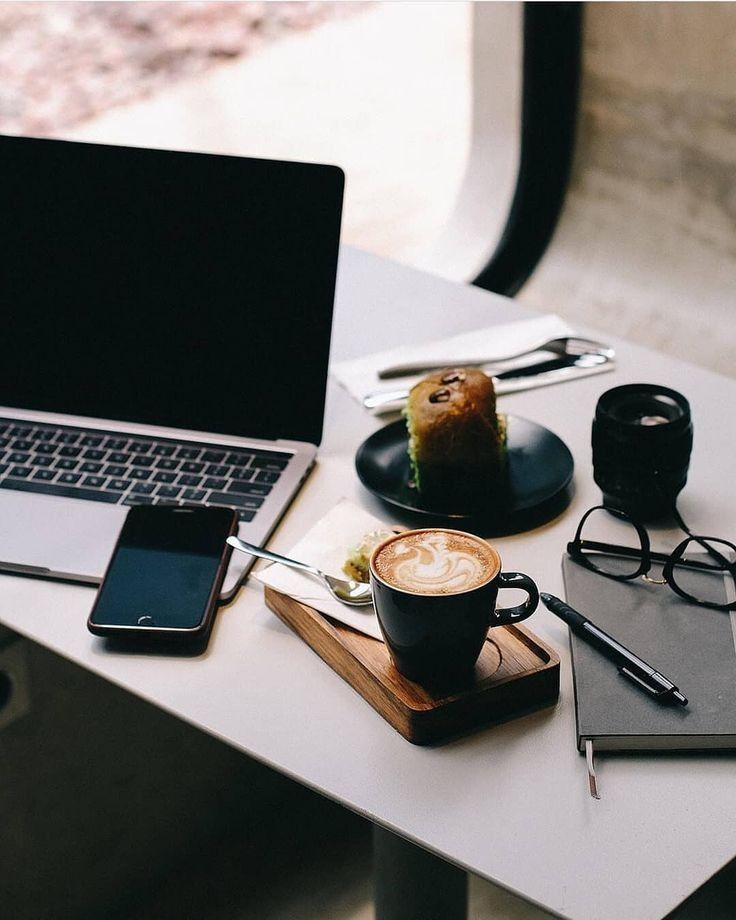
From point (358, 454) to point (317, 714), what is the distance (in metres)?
0.33

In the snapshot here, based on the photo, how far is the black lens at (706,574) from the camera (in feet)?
2.80

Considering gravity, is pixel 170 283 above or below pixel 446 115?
above

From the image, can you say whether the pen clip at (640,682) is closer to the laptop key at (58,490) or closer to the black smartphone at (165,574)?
the black smartphone at (165,574)

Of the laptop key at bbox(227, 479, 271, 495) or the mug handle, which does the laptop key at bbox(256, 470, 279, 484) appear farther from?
the mug handle

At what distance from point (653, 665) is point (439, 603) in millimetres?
171

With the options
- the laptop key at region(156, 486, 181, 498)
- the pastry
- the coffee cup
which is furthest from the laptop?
the coffee cup

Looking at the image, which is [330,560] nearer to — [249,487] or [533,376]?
[249,487]

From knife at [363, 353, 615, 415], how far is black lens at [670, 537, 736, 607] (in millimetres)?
324

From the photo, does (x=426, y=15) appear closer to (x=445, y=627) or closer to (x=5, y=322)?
(x=5, y=322)

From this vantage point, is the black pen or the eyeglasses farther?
the eyeglasses

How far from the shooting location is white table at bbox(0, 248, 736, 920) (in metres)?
0.66

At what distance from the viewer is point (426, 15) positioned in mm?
4746

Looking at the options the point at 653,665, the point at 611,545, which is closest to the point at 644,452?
the point at 611,545

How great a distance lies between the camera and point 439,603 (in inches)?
28.9
